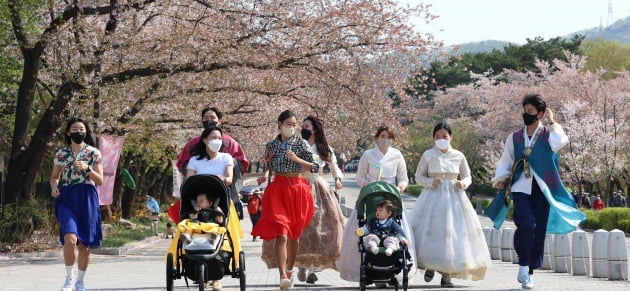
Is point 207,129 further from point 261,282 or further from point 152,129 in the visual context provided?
point 152,129

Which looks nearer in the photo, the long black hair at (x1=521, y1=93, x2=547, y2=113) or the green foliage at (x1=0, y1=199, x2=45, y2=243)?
the long black hair at (x1=521, y1=93, x2=547, y2=113)

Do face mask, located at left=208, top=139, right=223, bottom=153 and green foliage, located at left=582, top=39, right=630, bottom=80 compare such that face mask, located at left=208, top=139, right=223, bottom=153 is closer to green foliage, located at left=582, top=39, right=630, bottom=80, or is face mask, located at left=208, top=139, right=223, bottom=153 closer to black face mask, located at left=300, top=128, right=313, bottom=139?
black face mask, located at left=300, top=128, right=313, bottom=139

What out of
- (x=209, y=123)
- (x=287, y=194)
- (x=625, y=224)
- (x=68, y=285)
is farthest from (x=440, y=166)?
(x=625, y=224)

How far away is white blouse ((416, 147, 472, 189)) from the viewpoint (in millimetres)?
12195

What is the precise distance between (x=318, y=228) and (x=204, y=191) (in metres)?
2.57

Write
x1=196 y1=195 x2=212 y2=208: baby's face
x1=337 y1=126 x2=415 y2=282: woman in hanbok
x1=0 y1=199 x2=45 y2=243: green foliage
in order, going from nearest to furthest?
1. x1=196 y1=195 x2=212 y2=208: baby's face
2. x1=337 y1=126 x2=415 y2=282: woman in hanbok
3. x1=0 y1=199 x2=45 y2=243: green foliage

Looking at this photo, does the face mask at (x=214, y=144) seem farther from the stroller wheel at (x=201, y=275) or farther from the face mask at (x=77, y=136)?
the stroller wheel at (x=201, y=275)

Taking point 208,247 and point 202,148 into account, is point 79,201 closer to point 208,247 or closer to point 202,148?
point 202,148

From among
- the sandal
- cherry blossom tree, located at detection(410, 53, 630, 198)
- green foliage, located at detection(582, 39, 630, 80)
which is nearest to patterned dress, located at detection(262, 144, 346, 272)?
the sandal

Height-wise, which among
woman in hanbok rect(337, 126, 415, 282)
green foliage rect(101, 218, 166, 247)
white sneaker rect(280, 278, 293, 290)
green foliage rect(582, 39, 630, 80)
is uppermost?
green foliage rect(582, 39, 630, 80)

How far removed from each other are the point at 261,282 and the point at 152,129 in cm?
1609

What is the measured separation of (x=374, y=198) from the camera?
11.2 metres

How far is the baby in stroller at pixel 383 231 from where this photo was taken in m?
10.4

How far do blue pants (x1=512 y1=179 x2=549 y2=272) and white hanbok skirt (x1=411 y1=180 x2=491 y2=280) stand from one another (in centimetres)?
60
